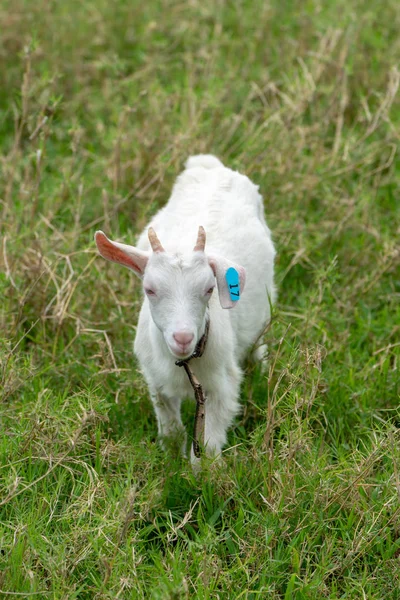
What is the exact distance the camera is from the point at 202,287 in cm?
384

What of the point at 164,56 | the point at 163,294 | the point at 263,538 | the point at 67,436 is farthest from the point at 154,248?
the point at 164,56

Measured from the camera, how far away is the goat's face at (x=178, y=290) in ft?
12.3

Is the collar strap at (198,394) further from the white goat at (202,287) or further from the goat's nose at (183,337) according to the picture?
the goat's nose at (183,337)

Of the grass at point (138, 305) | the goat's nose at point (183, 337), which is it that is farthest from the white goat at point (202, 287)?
the grass at point (138, 305)

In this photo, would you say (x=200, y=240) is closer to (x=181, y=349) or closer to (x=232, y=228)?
(x=181, y=349)

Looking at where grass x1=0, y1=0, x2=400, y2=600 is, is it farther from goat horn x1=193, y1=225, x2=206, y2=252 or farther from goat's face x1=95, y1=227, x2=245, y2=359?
goat horn x1=193, y1=225, x2=206, y2=252

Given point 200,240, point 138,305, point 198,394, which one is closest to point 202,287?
point 200,240

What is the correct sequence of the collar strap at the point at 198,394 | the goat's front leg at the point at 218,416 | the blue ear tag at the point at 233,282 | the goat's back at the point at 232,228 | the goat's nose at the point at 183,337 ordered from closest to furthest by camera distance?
1. the goat's nose at the point at 183,337
2. the blue ear tag at the point at 233,282
3. the collar strap at the point at 198,394
4. the goat's front leg at the point at 218,416
5. the goat's back at the point at 232,228

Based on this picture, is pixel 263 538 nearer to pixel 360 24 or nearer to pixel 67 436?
pixel 67 436

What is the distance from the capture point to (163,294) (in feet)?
12.6

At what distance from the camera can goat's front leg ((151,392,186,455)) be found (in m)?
4.55

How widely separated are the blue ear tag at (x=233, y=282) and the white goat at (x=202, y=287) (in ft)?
0.05

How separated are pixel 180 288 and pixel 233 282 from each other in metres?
0.27

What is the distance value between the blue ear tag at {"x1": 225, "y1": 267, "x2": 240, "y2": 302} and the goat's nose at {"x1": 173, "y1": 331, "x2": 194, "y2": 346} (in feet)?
1.15
